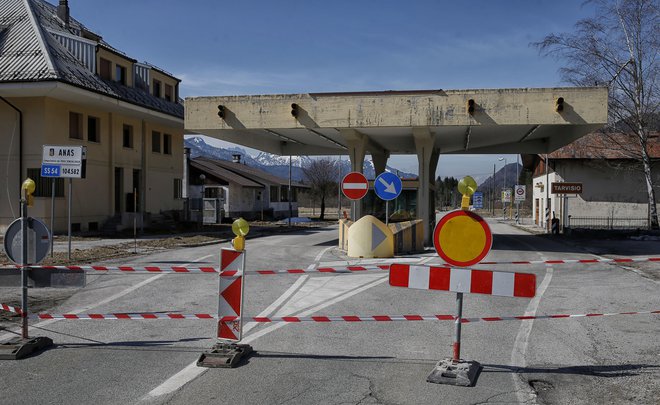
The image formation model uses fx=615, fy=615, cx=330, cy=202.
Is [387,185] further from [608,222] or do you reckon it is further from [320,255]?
[608,222]

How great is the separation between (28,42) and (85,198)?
Result: 7.14 m

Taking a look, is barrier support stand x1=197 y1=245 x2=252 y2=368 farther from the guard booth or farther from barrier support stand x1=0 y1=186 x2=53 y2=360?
the guard booth

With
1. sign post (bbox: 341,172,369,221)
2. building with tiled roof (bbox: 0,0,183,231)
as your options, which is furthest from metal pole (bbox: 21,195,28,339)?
building with tiled roof (bbox: 0,0,183,231)

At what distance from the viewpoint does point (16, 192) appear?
25984 millimetres

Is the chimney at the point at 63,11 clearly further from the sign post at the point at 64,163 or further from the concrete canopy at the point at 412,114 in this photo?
the sign post at the point at 64,163

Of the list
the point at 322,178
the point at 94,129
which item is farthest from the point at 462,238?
the point at 322,178

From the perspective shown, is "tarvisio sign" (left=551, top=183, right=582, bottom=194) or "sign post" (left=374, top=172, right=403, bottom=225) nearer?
"sign post" (left=374, top=172, right=403, bottom=225)

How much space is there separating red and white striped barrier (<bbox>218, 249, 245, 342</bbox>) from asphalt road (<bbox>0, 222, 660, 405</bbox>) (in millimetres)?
371

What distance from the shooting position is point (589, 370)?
19.8ft

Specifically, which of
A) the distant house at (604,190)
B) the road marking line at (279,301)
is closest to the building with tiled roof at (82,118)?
the road marking line at (279,301)

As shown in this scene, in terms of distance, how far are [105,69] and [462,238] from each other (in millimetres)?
28682

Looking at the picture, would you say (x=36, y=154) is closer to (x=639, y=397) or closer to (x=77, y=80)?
(x=77, y=80)

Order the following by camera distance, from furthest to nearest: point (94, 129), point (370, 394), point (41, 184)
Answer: point (94, 129) → point (41, 184) → point (370, 394)

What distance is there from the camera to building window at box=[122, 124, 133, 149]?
105ft
